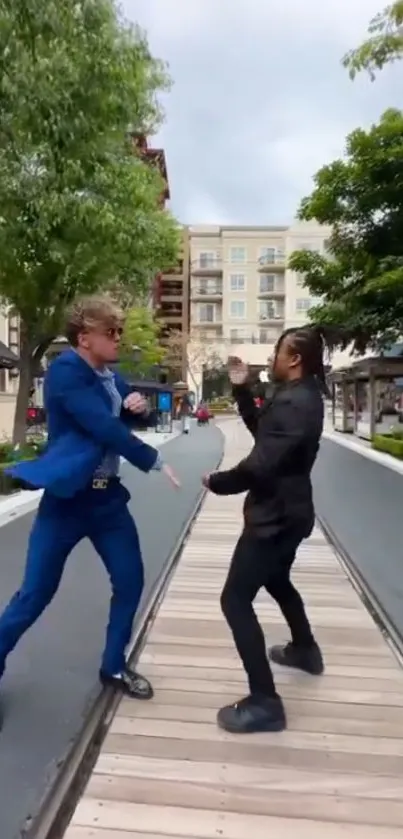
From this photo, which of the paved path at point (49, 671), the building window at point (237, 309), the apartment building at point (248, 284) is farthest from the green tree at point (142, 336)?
the building window at point (237, 309)

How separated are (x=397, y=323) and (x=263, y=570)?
47.7ft

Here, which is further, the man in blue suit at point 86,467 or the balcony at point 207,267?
the balcony at point 207,267

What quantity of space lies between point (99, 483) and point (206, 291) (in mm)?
84136

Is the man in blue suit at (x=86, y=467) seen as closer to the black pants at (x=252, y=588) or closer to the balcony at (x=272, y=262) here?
the black pants at (x=252, y=588)

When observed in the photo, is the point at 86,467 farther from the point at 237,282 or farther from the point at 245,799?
the point at 237,282

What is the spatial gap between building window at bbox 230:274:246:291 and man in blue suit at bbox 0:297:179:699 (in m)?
81.2

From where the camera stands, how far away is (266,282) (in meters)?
82.6

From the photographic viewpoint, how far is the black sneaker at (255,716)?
10.5ft

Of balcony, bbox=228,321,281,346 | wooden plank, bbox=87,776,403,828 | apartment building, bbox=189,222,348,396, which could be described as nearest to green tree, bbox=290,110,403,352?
wooden plank, bbox=87,776,403,828

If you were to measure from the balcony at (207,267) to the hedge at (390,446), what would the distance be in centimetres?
6649

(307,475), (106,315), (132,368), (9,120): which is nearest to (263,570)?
(307,475)

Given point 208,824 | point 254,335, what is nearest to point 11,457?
point 208,824

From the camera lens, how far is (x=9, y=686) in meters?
3.71

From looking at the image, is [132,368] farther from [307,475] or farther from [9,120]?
[307,475]
